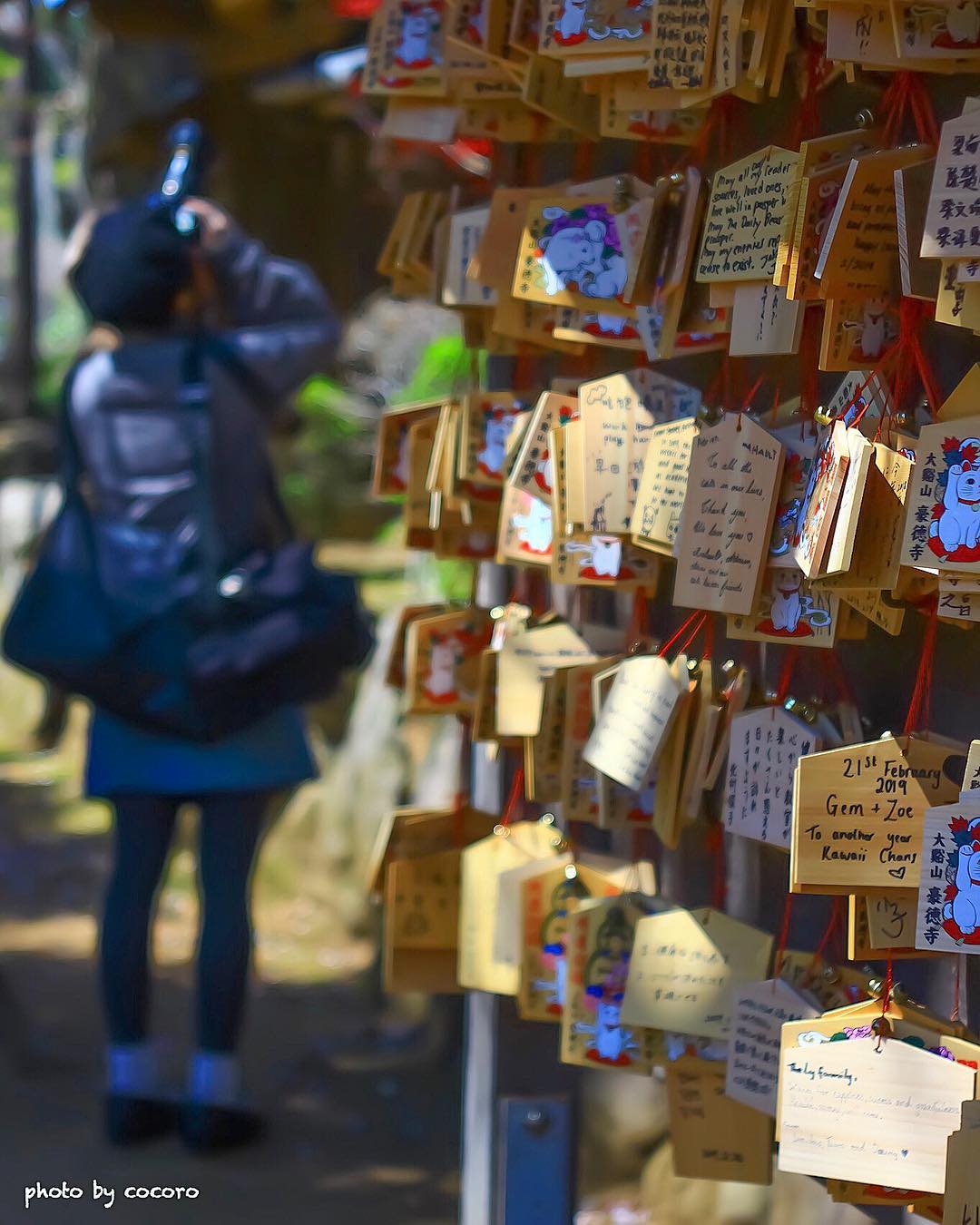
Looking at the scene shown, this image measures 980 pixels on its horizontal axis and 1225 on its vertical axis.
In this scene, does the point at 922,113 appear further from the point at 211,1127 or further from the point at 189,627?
the point at 211,1127

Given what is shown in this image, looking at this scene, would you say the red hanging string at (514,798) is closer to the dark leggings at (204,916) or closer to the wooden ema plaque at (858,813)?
the wooden ema plaque at (858,813)

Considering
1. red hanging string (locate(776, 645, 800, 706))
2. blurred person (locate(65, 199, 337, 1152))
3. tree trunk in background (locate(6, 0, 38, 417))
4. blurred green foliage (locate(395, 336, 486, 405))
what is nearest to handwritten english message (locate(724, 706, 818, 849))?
red hanging string (locate(776, 645, 800, 706))

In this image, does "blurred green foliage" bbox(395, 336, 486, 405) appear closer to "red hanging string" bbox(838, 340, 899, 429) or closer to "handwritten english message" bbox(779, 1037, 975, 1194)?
"red hanging string" bbox(838, 340, 899, 429)

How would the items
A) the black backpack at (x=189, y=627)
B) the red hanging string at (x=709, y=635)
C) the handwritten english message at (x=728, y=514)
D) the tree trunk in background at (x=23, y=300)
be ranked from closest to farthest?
1. the handwritten english message at (x=728, y=514)
2. the red hanging string at (x=709, y=635)
3. the black backpack at (x=189, y=627)
4. the tree trunk in background at (x=23, y=300)

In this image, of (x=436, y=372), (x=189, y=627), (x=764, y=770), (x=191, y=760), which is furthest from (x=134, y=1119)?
(x=436, y=372)

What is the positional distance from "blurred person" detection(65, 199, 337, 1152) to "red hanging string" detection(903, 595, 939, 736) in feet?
5.63

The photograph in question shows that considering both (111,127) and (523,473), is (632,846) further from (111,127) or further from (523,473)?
(111,127)

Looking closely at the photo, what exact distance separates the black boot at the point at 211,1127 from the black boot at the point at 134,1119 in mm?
41

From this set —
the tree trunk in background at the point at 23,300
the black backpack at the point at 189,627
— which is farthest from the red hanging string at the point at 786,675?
the tree trunk in background at the point at 23,300

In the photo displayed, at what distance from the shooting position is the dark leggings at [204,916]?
9.69 feet

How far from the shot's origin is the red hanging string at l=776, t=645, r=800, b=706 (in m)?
1.53

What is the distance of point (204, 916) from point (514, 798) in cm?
116

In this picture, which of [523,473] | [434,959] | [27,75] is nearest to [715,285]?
[523,473]

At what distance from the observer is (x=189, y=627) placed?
2.82m
